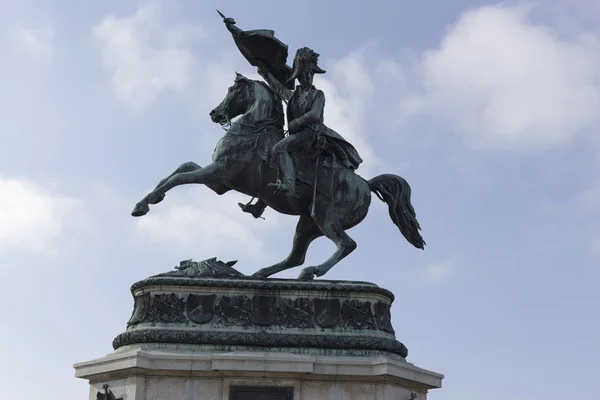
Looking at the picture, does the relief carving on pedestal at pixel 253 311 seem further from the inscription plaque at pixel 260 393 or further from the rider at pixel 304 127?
the rider at pixel 304 127

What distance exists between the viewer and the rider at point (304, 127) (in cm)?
1595

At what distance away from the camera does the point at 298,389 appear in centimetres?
1420

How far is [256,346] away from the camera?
14547mm

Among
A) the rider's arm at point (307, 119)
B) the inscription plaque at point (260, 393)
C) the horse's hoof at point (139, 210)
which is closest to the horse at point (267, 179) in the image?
the horse's hoof at point (139, 210)

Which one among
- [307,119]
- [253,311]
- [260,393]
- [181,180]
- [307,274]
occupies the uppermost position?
[307,119]

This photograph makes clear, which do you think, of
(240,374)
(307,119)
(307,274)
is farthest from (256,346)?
(307,119)

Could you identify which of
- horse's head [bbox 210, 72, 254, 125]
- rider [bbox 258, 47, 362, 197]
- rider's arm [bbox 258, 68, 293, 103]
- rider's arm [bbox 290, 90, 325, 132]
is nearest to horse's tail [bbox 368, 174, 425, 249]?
rider [bbox 258, 47, 362, 197]

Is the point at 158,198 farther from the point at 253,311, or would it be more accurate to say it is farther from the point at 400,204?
the point at 400,204

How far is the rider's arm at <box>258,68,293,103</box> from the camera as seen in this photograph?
17.3m

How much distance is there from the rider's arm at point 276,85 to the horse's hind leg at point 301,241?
2225mm

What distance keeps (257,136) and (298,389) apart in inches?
178

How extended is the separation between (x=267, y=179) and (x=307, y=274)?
179cm

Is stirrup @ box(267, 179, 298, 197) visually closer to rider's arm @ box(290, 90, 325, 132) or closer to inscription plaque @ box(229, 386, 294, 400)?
rider's arm @ box(290, 90, 325, 132)

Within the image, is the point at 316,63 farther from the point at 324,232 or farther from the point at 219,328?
the point at 219,328
